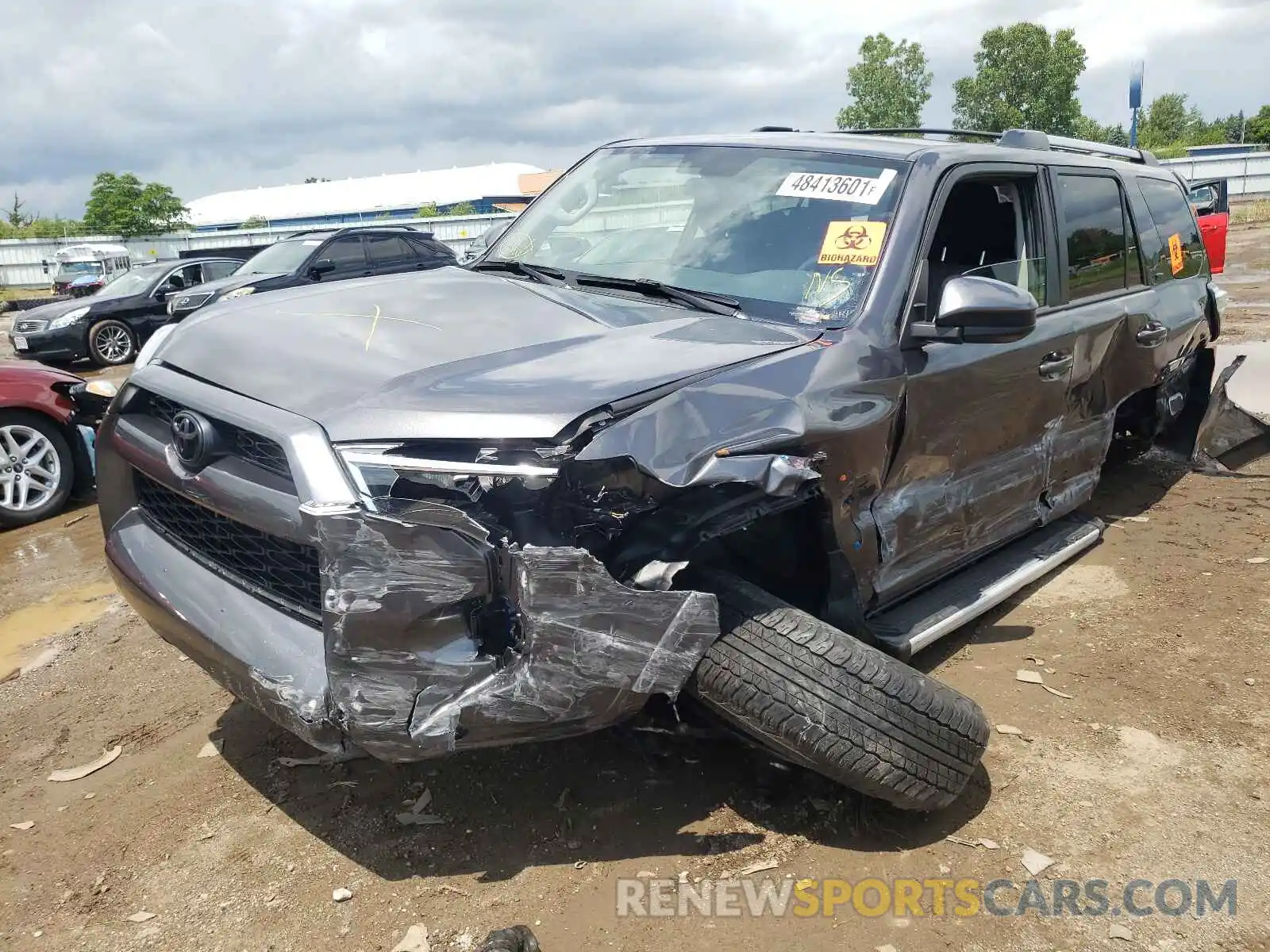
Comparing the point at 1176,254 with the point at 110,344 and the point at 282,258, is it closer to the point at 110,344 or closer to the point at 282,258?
the point at 282,258

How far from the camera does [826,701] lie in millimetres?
2396

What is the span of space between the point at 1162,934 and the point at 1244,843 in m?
0.52

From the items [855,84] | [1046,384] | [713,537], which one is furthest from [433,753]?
[855,84]

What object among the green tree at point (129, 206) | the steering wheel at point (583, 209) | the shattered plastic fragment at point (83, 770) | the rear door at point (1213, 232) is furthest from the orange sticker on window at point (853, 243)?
the green tree at point (129, 206)

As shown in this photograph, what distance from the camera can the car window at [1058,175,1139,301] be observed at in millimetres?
3943

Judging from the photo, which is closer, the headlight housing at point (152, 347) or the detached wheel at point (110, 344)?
the headlight housing at point (152, 347)

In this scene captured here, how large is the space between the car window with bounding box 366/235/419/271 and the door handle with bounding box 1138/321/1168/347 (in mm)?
10166

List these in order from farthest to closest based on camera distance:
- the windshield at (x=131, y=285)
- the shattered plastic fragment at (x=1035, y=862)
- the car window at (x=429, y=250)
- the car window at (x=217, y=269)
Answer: the car window at (x=217, y=269)
the windshield at (x=131, y=285)
the car window at (x=429, y=250)
the shattered plastic fragment at (x=1035, y=862)

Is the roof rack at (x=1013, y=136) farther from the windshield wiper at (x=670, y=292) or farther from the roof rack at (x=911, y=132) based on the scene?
the windshield wiper at (x=670, y=292)

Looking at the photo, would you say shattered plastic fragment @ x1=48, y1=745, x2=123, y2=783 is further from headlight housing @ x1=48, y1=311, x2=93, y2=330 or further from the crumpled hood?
headlight housing @ x1=48, y1=311, x2=93, y2=330

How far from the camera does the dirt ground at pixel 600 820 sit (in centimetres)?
234

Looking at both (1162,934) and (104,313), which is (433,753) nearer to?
(1162,934)

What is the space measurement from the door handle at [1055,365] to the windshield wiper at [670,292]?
141cm

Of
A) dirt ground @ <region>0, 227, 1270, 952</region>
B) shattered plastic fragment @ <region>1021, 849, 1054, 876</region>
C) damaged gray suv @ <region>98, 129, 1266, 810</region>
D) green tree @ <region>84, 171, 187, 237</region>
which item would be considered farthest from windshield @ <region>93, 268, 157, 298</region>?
green tree @ <region>84, 171, 187, 237</region>
